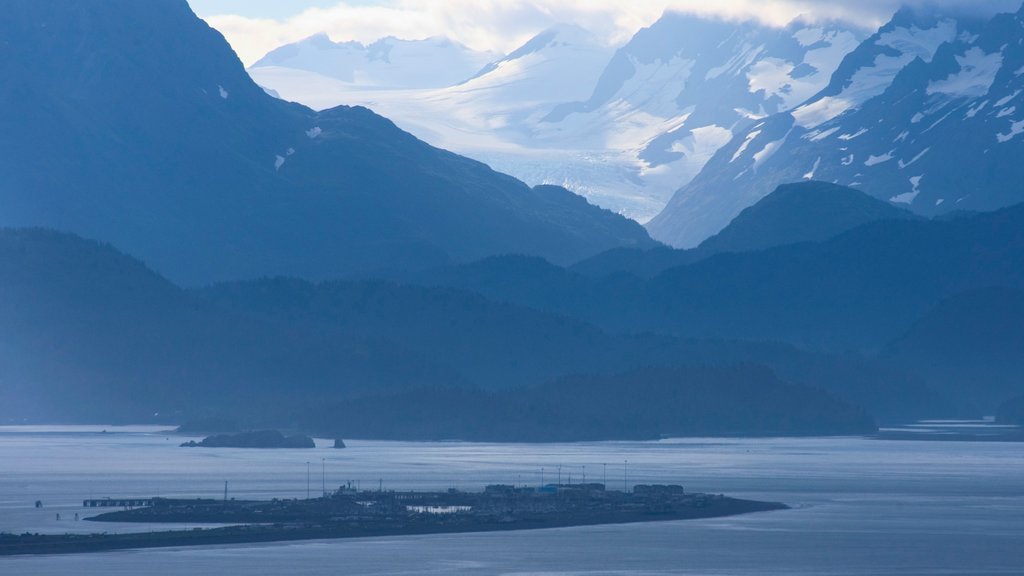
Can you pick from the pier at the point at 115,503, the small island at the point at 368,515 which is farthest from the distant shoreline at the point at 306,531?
the pier at the point at 115,503

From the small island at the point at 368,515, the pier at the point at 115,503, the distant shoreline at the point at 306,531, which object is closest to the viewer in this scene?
the distant shoreline at the point at 306,531

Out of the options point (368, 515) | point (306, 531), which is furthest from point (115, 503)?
point (306, 531)

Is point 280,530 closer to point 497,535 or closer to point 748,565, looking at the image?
point 497,535

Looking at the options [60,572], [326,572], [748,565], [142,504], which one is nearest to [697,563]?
[748,565]

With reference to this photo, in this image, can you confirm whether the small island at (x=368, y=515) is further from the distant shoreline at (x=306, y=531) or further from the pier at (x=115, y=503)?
the pier at (x=115, y=503)

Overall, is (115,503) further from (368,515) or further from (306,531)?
(306,531)

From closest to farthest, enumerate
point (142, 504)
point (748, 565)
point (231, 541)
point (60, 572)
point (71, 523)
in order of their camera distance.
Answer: point (60, 572)
point (748, 565)
point (231, 541)
point (71, 523)
point (142, 504)

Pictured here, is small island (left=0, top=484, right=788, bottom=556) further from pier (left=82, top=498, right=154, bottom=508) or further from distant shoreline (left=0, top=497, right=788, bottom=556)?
pier (left=82, top=498, right=154, bottom=508)

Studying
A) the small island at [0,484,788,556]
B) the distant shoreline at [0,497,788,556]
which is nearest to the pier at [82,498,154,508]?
the small island at [0,484,788,556]
